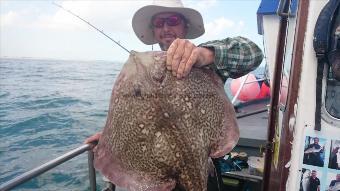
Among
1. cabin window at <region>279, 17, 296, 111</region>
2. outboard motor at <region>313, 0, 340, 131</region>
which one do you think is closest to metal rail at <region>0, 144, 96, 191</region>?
cabin window at <region>279, 17, 296, 111</region>

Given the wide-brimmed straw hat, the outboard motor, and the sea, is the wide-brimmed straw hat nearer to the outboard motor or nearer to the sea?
the outboard motor

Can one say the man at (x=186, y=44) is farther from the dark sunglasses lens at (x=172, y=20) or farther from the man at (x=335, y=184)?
the man at (x=335, y=184)

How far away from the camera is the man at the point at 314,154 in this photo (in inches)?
65.3

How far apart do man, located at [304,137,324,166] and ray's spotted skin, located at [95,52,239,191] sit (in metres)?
0.44

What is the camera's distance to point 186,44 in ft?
6.03

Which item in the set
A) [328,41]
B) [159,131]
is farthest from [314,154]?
[159,131]

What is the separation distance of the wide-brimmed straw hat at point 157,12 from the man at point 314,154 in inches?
67.1

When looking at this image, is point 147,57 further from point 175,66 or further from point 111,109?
point 111,109

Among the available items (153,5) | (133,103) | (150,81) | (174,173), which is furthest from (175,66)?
(153,5)

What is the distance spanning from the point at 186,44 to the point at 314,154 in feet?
3.20

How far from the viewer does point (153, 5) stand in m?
2.88

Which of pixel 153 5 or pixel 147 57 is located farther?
pixel 153 5

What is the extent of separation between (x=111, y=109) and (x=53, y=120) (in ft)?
58.1

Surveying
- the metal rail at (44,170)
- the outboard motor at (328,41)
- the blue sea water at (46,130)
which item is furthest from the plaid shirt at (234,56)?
the blue sea water at (46,130)
